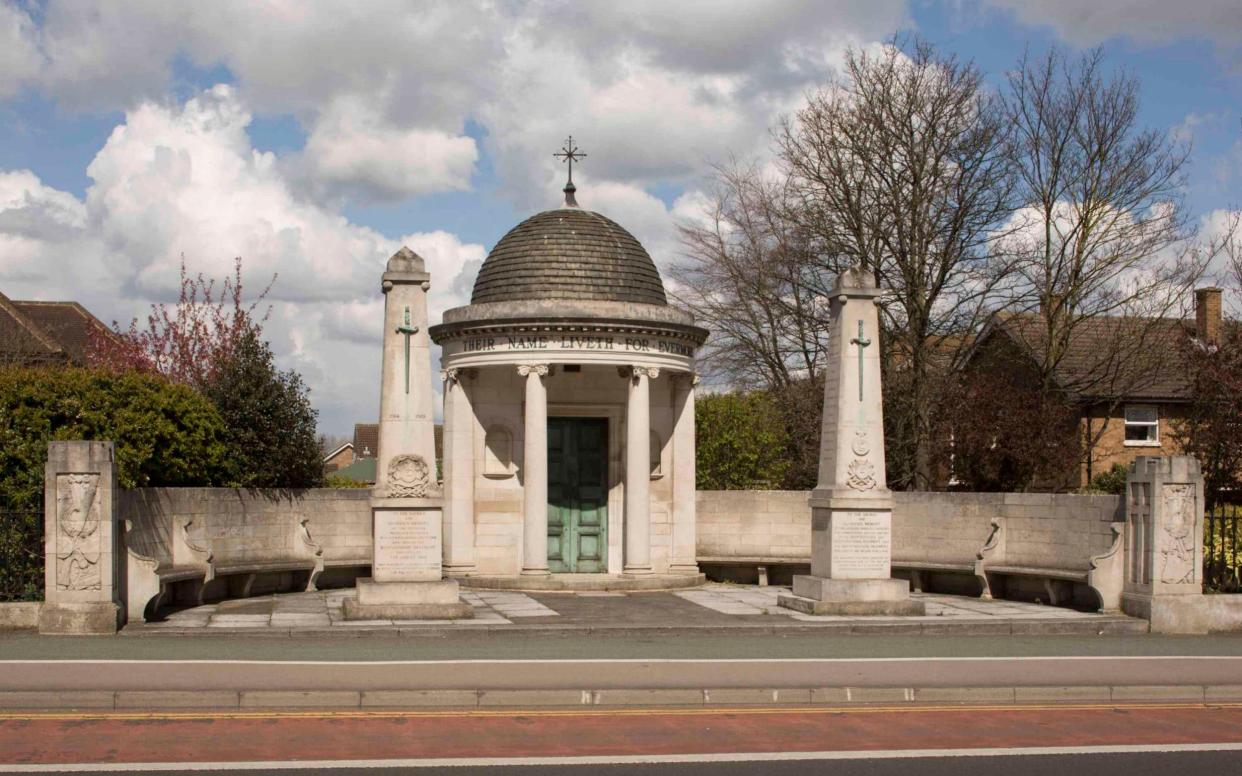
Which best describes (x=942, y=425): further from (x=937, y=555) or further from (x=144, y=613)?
(x=144, y=613)

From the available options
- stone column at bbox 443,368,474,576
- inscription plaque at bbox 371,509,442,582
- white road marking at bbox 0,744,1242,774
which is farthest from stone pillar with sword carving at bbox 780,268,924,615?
white road marking at bbox 0,744,1242,774

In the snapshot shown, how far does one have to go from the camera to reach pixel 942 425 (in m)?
33.5

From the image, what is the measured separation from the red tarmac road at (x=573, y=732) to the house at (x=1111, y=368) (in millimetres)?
19495

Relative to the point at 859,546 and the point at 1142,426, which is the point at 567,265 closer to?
the point at 859,546

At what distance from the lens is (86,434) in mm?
19953

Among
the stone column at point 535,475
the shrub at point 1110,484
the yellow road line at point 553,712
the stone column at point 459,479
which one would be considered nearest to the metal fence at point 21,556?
the yellow road line at point 553,712

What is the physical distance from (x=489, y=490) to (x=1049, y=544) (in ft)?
31.9

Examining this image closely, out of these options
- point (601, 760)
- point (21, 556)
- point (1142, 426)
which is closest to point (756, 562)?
point (21, 556)

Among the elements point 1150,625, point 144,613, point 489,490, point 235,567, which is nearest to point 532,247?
point 489,490

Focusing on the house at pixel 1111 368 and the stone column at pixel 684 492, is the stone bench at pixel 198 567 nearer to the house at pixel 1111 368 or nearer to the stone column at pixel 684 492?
the stone column at pixel 684 492

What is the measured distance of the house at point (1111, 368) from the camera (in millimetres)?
34156

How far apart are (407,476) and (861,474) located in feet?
21.2

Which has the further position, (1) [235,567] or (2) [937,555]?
(2) [937,555]

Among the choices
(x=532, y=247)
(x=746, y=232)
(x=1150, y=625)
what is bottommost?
(x=1150, y=625)
